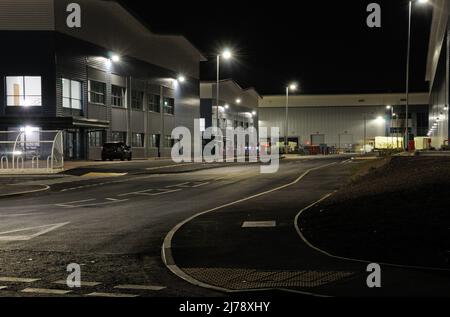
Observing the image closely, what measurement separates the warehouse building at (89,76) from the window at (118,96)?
0.11 metres

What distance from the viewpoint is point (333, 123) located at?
10781cm

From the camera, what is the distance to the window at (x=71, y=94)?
1935 inches

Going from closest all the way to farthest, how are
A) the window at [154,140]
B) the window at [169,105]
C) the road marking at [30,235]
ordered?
the road marking at [30,235]
the window at [154,140]
the window at [169,105]

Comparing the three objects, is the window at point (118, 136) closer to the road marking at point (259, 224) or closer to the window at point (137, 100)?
the window at point (137, 100)

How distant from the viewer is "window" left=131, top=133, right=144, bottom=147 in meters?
61.7

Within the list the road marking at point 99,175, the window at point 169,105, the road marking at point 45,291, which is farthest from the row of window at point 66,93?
the road marking at point 45,291

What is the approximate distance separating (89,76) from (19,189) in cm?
2963

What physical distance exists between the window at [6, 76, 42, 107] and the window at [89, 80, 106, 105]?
6.75 meters

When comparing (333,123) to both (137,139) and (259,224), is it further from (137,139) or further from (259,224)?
(259,224)

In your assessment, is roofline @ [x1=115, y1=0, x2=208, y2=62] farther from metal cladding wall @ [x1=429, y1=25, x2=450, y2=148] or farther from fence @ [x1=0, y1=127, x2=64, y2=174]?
metal cladding wall @ [x1=429, y1=25, x2=450, y2=148]

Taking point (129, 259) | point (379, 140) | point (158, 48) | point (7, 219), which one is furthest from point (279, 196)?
point (379, 140)

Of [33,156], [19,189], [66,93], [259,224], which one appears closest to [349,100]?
[66,93]

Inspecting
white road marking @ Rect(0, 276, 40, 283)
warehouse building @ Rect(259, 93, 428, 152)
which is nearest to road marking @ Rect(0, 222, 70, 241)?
white road marking @ Rect(0, 276, 40, 283)

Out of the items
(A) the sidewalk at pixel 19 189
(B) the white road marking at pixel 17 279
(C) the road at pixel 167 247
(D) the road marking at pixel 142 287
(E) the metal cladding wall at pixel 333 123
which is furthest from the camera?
(E) the metal cladding wall at pixel 333 123
